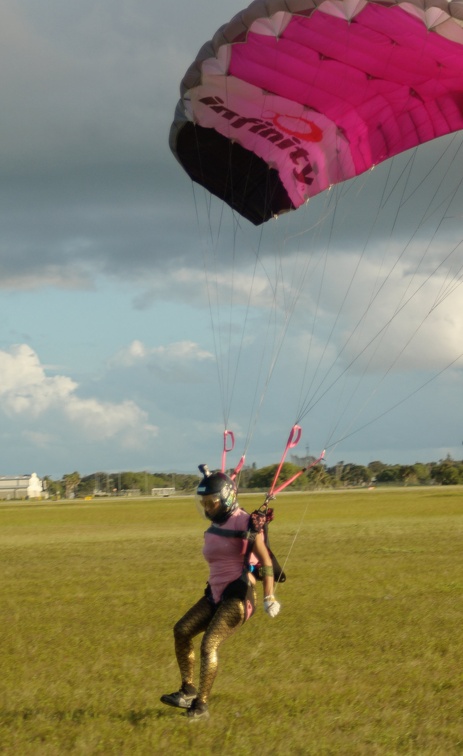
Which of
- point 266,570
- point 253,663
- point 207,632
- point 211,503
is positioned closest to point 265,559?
point 266,570

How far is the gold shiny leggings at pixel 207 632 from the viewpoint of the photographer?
712 cm

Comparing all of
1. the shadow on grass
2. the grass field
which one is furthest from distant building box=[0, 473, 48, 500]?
the shadow on grass

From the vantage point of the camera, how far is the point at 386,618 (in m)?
12.0

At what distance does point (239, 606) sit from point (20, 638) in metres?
4.95

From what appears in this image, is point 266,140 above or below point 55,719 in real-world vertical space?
above

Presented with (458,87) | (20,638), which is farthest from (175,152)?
(20,638)

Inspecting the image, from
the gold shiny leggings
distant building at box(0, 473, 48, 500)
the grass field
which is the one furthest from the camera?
distant building at box(0, 473, 48, 500)

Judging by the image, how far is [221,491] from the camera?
733cm

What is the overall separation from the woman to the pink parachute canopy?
4938mm

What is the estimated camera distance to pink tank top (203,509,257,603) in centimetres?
741

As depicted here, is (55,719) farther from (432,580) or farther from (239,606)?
(432,580)

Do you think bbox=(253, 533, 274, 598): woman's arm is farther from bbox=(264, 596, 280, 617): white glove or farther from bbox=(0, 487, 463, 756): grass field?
bbox=(0, 487, 463, 756): grass field

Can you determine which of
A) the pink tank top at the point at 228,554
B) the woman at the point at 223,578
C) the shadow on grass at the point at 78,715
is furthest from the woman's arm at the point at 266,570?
the shadow on grass at the point at 78,715

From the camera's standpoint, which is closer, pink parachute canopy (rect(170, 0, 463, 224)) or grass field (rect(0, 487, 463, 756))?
grass field (rect(0, 487, 463, 756))
